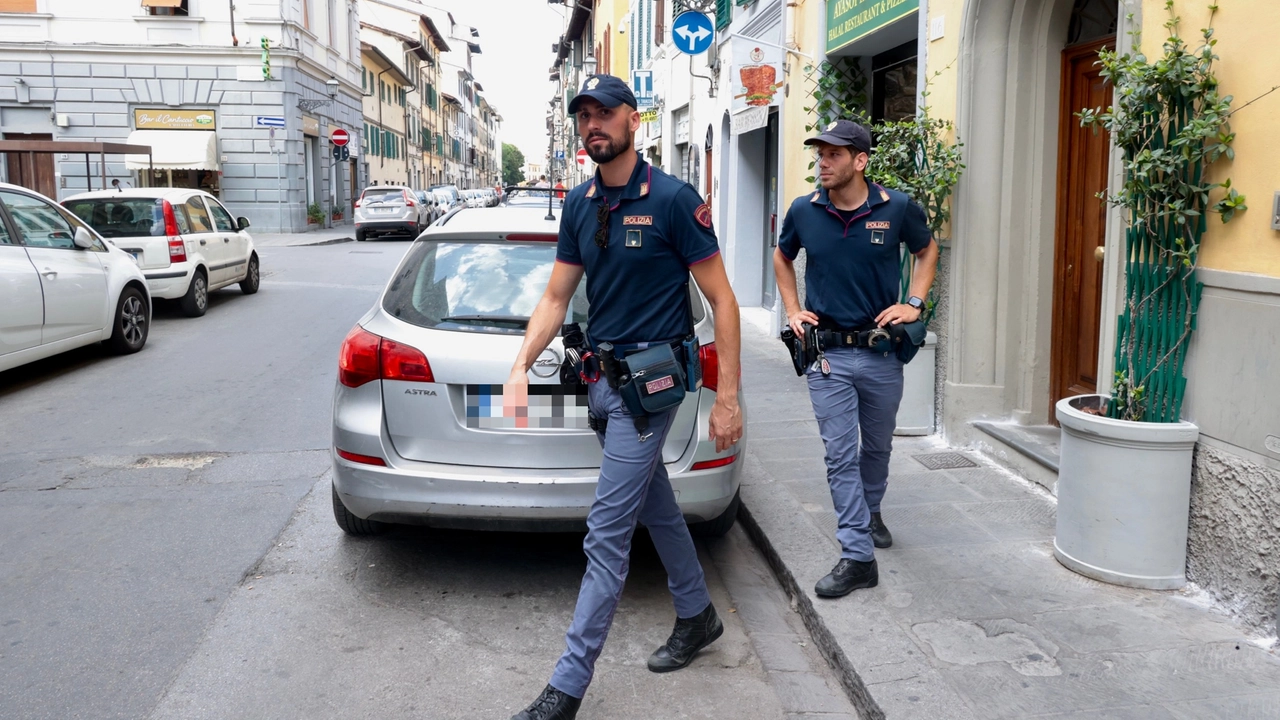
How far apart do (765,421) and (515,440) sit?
12.2ft

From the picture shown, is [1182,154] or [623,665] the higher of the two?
[1182,154]

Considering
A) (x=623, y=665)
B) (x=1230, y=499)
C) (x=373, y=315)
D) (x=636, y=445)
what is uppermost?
(x=373, y=315)

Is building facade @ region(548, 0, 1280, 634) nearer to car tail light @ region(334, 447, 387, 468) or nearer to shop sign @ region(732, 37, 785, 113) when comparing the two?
shop sign @ region(732, 37, 785, 113)

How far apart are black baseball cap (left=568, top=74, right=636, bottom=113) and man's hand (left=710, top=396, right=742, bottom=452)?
0.95m

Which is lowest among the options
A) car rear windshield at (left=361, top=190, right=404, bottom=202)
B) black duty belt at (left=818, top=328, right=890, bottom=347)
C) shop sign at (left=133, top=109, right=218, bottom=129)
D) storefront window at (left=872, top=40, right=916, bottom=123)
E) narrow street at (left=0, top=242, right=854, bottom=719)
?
narrow street at (left=0, top=242, right=854, bottom=719)

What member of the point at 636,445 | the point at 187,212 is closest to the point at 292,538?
the point at 636,445

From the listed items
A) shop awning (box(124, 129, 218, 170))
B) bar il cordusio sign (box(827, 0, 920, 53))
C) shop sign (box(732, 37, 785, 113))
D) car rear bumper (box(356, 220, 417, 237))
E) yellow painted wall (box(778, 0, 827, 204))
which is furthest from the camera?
car rear bumper (box(356, 220, 417, 237))

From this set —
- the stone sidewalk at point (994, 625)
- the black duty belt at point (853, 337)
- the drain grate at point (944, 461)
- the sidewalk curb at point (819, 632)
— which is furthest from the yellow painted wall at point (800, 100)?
the black duty belt at point (853, 337)

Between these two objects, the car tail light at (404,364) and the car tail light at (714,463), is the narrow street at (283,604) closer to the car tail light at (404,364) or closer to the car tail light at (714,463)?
the car tail light at (714,463)

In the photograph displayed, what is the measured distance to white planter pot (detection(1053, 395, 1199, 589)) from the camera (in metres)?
4.18

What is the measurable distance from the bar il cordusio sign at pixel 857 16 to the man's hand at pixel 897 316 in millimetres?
4092

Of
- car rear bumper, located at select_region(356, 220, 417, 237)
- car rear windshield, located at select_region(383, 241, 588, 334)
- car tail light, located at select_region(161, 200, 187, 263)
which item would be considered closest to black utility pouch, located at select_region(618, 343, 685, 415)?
car rear windshield, located at select_region(383, 241, 588, 334)

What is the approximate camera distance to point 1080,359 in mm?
6242

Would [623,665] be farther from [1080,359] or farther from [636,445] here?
[1080,359]
